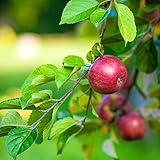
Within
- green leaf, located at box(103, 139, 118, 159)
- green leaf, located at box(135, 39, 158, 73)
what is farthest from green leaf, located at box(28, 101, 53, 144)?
green leaf, located at box(103, 139, 118, 159)

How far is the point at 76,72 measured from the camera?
3.70 feet

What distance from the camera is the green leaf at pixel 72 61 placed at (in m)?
1.12

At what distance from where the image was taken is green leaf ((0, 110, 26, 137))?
1.13 metres

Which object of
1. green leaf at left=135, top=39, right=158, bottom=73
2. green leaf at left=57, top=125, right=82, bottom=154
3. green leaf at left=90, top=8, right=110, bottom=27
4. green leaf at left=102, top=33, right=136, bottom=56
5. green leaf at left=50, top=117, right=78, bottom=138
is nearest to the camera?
green leaf at left=90, top=8, right=110, bottom=27

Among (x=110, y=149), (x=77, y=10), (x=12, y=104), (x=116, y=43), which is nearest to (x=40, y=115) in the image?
(x=12, y=104)

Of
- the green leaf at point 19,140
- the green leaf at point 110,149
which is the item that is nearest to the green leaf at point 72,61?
the green leaf at point 19,140

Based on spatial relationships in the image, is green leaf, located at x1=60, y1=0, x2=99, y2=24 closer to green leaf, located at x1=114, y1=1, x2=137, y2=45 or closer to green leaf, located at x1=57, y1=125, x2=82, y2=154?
green leaf, located at x1=114, y1=1, x2=137, y2=45

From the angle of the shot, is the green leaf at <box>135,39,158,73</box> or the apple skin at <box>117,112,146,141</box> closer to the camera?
the green leaf at <box>135,39,158,73</box>

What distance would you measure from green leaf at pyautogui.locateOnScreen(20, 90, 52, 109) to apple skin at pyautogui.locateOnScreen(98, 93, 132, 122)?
2.48ft

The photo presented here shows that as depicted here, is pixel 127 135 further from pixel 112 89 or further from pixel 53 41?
pixel 53 41

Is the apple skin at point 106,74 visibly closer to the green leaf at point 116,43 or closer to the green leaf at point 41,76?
the green leaf at point 41,76

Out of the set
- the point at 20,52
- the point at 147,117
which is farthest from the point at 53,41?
the point at 147,117

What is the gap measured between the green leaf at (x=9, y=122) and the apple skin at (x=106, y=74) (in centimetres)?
14

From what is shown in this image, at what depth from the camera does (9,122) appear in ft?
3.76
